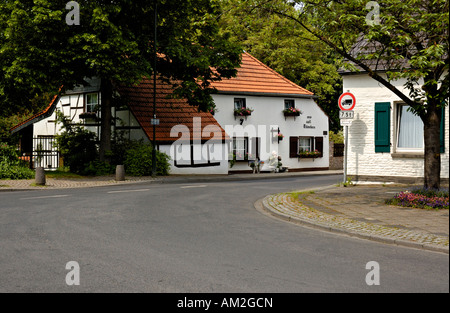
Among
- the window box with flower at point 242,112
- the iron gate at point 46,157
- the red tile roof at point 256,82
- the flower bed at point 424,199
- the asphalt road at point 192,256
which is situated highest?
the red tile roof at point 256,82

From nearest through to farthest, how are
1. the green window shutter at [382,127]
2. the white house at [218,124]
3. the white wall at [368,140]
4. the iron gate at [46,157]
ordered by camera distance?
the white wall at [368,140], the green window shutter at [382,127], the white house at [218,124], the iron gate at [46,157]

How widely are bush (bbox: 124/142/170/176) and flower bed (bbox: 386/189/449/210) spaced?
14230 mm

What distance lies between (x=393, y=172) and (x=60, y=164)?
2024 centimetres

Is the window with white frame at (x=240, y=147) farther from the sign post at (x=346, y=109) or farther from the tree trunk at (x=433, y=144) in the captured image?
the tree trunk at (x=433, y=144)

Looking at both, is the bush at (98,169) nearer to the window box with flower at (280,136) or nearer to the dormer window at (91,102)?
the dormer window at (91,102)

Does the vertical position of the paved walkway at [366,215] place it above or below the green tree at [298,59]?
below

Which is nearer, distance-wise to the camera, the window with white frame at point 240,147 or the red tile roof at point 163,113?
the red tile roof at point 163,113

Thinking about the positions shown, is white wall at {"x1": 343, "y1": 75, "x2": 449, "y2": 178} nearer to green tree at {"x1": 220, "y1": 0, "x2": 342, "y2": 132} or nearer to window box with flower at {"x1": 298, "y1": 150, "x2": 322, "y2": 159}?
window box with flower at {"x1": 298, "y1": 150, "x2": 322, "y2": 159}

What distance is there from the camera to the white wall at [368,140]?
1653 centimetres

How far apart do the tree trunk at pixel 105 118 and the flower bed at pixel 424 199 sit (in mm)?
15854

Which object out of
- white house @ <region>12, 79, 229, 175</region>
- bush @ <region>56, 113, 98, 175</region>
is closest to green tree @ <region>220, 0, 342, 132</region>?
white house @ <region>12, 79, 229, 175</region>

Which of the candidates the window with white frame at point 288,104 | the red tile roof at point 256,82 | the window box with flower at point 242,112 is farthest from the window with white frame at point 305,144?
the window box with flower at point 242,112

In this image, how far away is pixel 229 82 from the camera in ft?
106

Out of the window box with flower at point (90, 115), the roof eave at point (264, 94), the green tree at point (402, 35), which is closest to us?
the green tree at point (402, 35)
